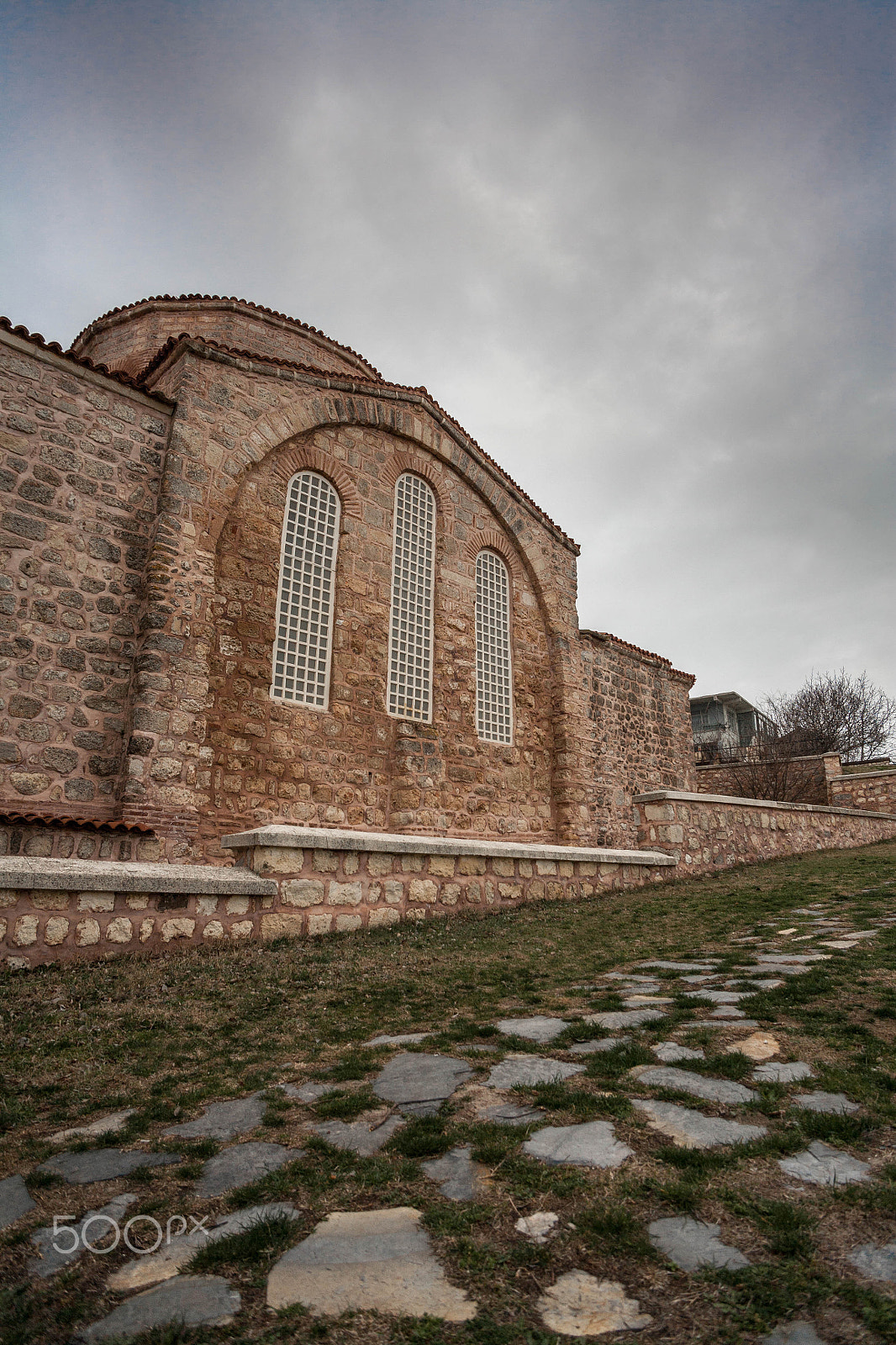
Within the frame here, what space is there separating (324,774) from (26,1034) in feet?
22.1

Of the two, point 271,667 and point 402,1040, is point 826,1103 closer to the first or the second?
point 402,1040

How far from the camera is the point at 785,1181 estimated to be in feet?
7.34

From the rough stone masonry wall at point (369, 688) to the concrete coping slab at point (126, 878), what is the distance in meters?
3.45

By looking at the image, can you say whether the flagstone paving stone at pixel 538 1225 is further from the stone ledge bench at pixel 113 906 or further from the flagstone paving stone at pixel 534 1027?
the stone ledge bench at pixel 113 906

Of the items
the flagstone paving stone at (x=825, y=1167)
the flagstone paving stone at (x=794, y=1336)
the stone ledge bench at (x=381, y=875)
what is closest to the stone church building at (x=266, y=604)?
the stone ledge bench at (x=381, y=875)

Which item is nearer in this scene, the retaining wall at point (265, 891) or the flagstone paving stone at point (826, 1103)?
the flagstone paving stone at point (826, 1103)

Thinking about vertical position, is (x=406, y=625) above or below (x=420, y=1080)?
above

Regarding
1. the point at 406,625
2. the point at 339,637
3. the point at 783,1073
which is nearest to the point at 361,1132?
the point at 783,1073

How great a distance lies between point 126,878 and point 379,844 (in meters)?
2.32

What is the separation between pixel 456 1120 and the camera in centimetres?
284

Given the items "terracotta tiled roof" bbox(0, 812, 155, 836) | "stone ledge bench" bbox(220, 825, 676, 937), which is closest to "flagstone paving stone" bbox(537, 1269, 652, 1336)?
"stone ledge bench" bbox(220, 825, 676, 937)

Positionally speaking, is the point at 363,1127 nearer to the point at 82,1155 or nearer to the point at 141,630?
the point at 82,1155

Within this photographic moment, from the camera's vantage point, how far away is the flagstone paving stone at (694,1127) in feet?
8.35

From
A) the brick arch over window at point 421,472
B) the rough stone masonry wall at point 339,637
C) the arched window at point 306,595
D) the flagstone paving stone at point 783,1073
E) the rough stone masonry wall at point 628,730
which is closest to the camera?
Answer: the flagstone paving stone at point 783,1073
